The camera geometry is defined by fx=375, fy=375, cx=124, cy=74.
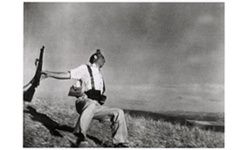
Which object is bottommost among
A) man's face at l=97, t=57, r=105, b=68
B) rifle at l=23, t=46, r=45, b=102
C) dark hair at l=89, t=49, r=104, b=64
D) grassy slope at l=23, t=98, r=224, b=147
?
grassy slope at l=23, t=98, r=224, b=147

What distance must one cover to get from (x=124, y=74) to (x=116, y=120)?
447 mm

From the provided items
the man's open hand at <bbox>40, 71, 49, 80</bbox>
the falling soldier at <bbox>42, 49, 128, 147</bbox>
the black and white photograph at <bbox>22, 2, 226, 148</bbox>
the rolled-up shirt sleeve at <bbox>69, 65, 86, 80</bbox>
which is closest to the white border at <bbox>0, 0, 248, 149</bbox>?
the black and white photograph at <bbox>22, 2, 226, 148</bbox>

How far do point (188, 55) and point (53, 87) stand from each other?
4.21 feet

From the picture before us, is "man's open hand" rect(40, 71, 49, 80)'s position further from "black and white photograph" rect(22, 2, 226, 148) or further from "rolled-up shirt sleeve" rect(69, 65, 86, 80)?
"rolled-up shirt sleeve" rect(69, 65, 86, 80)

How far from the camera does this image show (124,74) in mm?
3541

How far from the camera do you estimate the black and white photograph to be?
3.40 metres

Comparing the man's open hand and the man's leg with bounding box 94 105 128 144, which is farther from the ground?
the man's open hand

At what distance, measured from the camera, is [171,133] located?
11.3 feet
